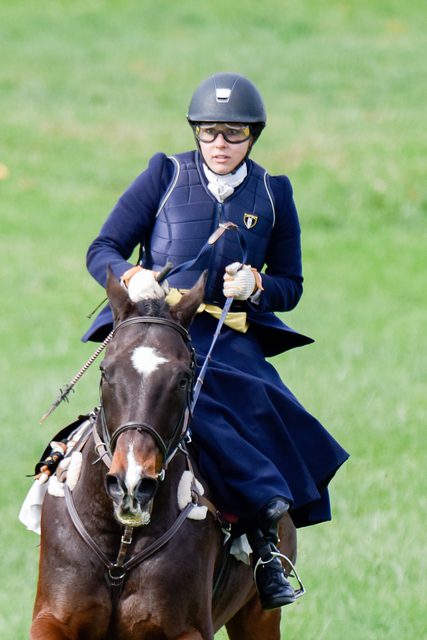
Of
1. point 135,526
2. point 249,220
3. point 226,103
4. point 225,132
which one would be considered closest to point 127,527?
point 135,526

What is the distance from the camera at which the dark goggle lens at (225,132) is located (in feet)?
24.1

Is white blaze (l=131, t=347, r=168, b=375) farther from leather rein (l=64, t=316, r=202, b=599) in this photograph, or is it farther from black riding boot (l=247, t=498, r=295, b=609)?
black riding boot (l=247, t=498, r=295, b=609)

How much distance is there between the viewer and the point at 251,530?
707 centimetres

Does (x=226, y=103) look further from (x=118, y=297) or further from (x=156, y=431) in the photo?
(x=156, y=431)

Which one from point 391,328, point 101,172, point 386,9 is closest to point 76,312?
point 391,328

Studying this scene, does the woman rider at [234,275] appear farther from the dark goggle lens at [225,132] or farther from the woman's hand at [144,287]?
the woman's hand at [144,287]

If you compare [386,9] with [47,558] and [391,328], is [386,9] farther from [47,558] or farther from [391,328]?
[47,558]

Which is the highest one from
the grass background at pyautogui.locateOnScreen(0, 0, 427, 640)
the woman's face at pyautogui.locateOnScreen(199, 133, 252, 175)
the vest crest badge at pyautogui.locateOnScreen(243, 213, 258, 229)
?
the woman's face at pyautogui.locateOnScreen(199, 133, 252, 175)

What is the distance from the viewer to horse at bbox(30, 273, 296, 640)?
5.94 metres

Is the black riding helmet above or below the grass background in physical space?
above

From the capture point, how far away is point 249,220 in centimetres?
736

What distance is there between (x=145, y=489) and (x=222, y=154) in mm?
2255

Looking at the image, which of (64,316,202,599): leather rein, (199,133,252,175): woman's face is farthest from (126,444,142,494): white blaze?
(199,133,252,175): woman's face

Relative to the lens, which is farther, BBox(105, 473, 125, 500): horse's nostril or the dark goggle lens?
the dark goggle lens
